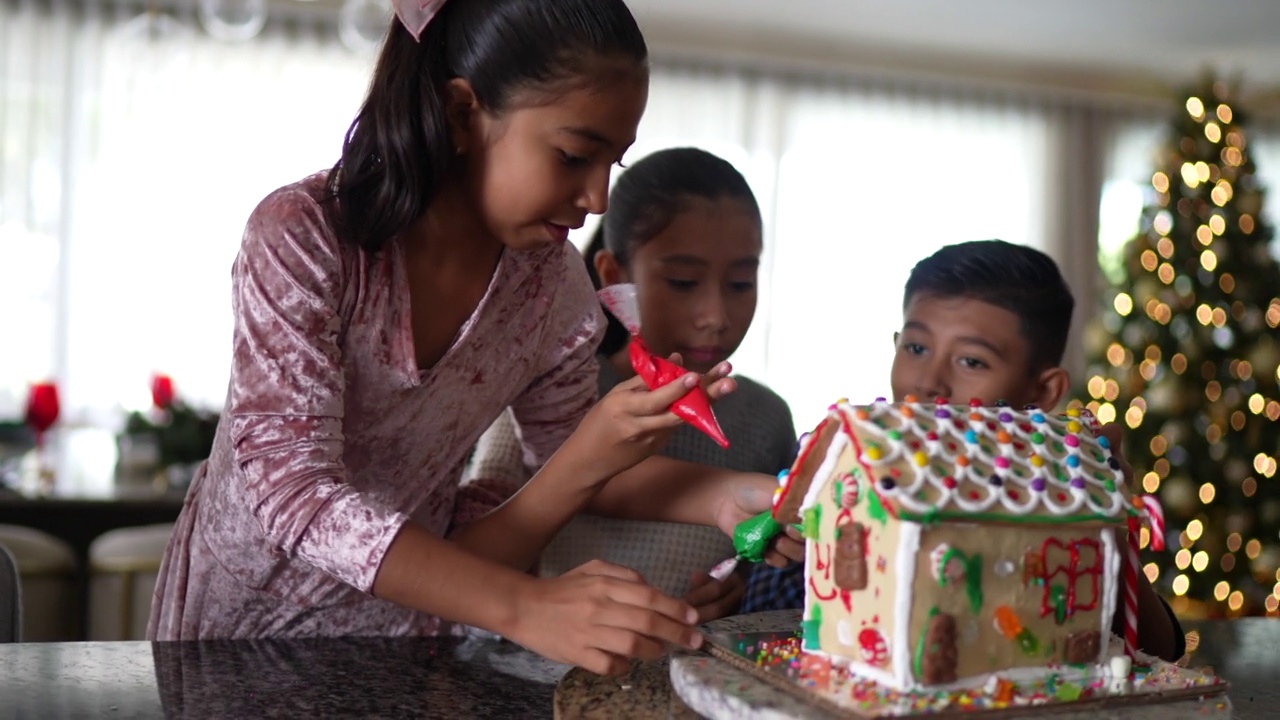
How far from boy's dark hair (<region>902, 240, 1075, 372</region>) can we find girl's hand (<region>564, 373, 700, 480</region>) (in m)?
0.70

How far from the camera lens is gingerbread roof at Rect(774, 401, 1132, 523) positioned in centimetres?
104

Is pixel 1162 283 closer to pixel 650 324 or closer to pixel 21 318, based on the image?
pixel 650 324

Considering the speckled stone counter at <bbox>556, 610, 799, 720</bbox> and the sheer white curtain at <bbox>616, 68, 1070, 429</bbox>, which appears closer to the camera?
the speckled stone counter at <bbox>556, 610, 799, 720</bbox>

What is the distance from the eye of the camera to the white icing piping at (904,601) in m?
1.03

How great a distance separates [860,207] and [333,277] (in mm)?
6226

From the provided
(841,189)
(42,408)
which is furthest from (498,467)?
(841,189)

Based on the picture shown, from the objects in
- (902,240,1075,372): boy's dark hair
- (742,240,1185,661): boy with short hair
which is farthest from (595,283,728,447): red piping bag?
(902,240,1075,372): boy's dark hair

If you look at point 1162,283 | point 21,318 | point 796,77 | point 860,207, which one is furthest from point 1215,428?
point 21,318

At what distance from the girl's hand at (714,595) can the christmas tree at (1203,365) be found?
13.7 ft

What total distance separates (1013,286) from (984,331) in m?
0.10

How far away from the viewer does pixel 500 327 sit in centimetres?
146

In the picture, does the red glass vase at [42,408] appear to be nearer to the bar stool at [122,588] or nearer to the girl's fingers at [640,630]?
the bar stool at [122,588]

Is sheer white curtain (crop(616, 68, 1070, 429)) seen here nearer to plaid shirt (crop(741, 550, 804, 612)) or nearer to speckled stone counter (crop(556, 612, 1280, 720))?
plaid shirt (crop(741, 550, 804, 612))

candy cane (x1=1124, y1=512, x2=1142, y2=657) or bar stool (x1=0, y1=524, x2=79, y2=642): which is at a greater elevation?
candy cane (x1=1124, y1=512, x2=1142, y2=657)
